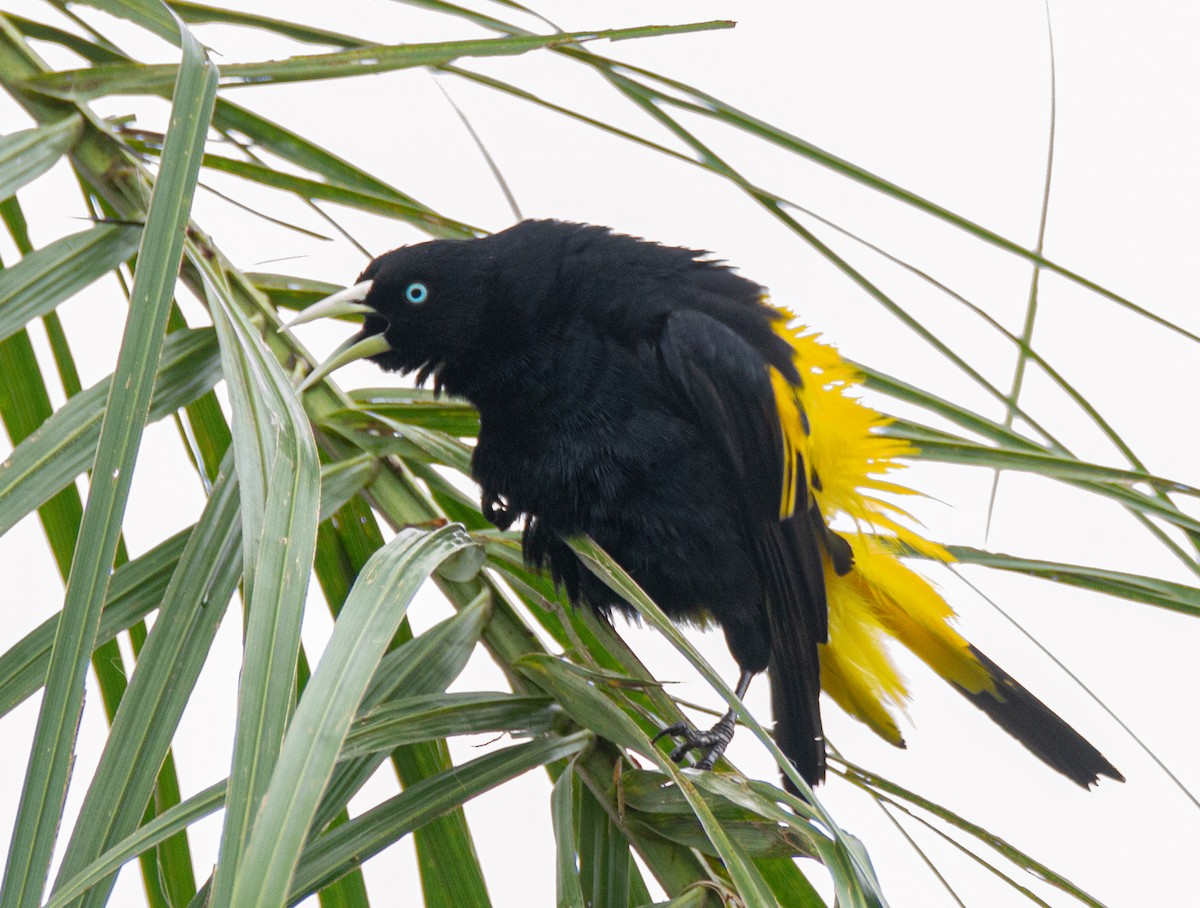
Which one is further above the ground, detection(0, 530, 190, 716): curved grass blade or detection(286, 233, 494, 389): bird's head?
detection(286, 233, 494, 389): bird's head

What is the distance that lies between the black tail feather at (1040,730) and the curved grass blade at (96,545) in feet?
4.57

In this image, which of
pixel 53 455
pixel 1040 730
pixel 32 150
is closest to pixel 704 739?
pixel 1040 730

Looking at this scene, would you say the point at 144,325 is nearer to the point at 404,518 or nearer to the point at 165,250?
the point at 165,250

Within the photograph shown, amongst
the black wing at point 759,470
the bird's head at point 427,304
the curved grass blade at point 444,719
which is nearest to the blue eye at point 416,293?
the bird's head at point 427,304

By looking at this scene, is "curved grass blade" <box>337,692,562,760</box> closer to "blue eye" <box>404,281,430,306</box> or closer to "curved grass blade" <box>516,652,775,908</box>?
"curved grass blade" <box>516,652,775,908</box>

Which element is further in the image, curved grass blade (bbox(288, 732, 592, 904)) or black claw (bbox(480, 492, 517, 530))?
black claw (bbox(480, 492, 517, 530))

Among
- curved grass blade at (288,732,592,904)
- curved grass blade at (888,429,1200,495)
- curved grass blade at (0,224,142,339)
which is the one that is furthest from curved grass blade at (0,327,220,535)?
curved grass blade at (888,429,1200,495)

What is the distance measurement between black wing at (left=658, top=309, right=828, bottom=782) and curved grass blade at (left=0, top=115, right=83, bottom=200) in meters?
0.75

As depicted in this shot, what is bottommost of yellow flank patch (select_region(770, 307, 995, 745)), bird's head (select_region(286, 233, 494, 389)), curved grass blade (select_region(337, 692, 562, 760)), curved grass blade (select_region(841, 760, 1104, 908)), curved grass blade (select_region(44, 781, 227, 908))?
curved grass blade (select_region(841, 760, 1104, 908))

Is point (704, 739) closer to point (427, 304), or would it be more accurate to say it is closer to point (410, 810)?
point (410, 810)

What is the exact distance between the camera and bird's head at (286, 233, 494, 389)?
163cm

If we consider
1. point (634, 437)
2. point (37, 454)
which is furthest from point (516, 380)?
point (37, 454)

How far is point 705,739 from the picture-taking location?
54.7 inches

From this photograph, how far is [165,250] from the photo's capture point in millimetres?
721
